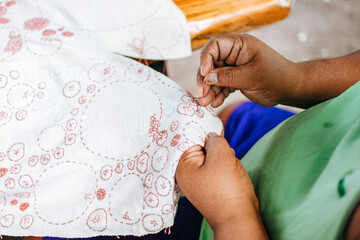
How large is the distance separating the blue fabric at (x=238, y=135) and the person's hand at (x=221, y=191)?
212mm

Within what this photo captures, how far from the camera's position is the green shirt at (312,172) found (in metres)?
0.32

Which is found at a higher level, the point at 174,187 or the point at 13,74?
the point at 13,74

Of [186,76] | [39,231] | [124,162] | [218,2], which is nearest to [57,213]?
[39,231]

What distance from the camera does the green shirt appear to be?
32 cm

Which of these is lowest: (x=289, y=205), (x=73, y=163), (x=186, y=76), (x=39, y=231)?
(x=186, y=76)

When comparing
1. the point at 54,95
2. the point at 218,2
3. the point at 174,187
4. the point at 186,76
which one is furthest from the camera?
the point at 186,76

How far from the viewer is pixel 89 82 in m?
0.62

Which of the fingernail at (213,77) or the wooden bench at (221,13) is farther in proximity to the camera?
the wooden bench at (221,13)

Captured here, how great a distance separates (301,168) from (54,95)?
0.55m

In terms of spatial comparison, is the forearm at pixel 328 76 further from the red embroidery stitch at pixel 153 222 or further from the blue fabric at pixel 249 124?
the red embroidery stitch at pixel 153 222

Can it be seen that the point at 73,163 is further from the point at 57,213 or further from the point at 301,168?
the point at 301,168

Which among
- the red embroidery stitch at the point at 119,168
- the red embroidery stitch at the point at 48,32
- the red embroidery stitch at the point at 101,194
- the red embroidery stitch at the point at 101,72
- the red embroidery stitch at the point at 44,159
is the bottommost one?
the red embroidery stitch at the point at 101,194

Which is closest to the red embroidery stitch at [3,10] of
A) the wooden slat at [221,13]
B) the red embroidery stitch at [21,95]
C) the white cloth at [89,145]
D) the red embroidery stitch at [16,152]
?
the white cloth at [89,145]

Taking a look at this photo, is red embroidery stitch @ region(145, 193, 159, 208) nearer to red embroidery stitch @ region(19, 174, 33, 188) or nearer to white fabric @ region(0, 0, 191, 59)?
red embroidery stitch @ region(19, 174, 33, 188)
